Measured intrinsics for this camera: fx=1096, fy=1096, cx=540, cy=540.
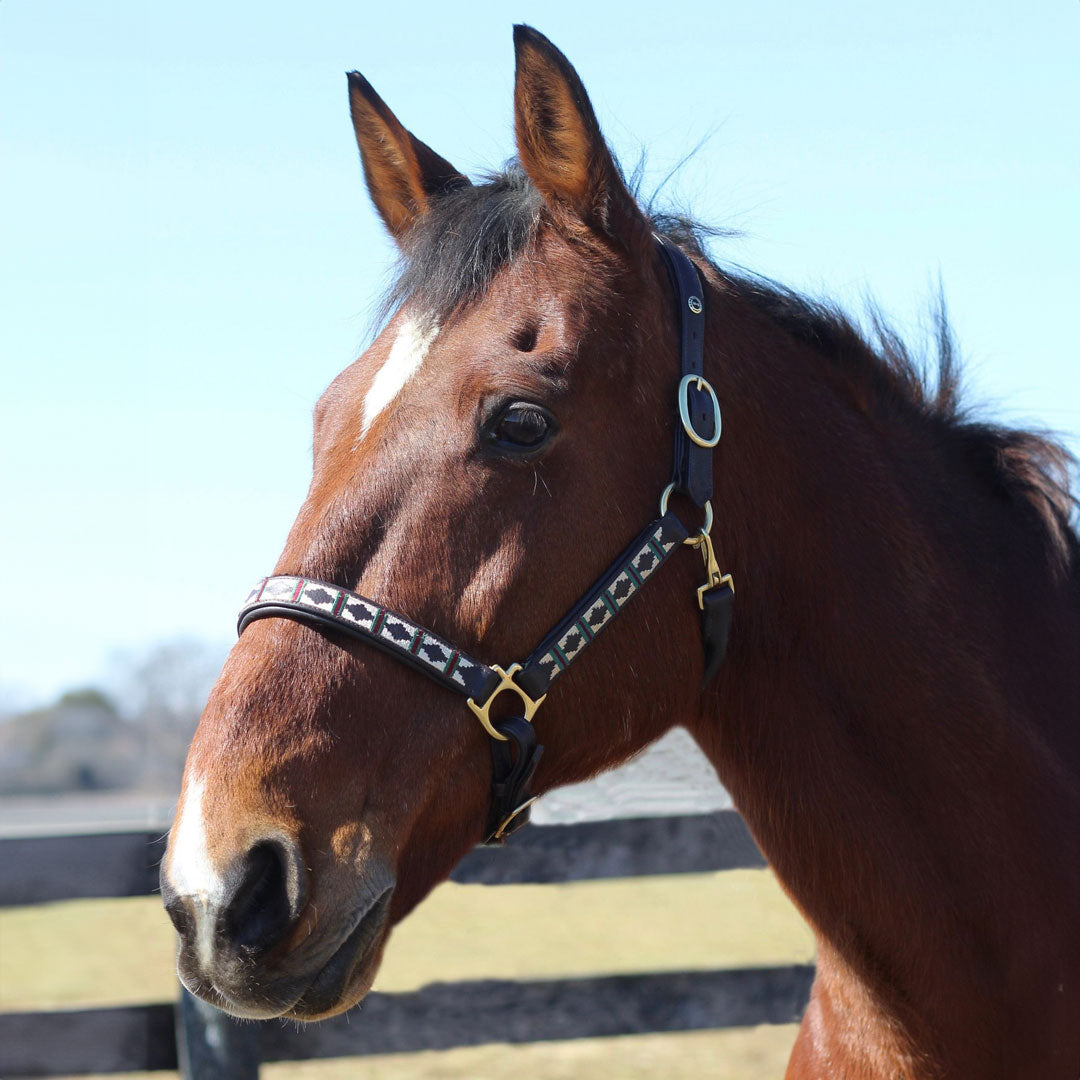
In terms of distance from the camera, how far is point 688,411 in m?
2.17

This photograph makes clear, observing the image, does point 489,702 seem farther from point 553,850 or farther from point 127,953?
point 127,953

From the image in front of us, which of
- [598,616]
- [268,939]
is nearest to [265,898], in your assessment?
[268,939]

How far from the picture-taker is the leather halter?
6.20 feet

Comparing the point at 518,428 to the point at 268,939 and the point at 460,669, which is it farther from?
the point at 268,939

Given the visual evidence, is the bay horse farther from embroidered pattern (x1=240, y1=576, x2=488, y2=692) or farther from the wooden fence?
the wooden fence

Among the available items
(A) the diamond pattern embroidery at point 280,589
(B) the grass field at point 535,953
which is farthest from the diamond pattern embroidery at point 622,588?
(B) the grass field at point 535,953

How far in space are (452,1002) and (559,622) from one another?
2.75 m

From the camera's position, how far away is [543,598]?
2008mm

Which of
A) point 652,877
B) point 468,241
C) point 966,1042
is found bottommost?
point 652,877

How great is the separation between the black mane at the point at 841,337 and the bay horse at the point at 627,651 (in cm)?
2

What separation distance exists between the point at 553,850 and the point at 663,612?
2507mm

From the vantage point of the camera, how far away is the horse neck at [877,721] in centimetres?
215

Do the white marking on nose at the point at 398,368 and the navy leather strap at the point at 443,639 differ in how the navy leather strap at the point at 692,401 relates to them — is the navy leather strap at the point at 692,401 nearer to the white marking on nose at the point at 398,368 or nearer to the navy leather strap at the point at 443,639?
the navy leather strap at the point at 443,639

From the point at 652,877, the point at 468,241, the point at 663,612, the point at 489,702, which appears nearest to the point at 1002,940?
the point at 663,612
